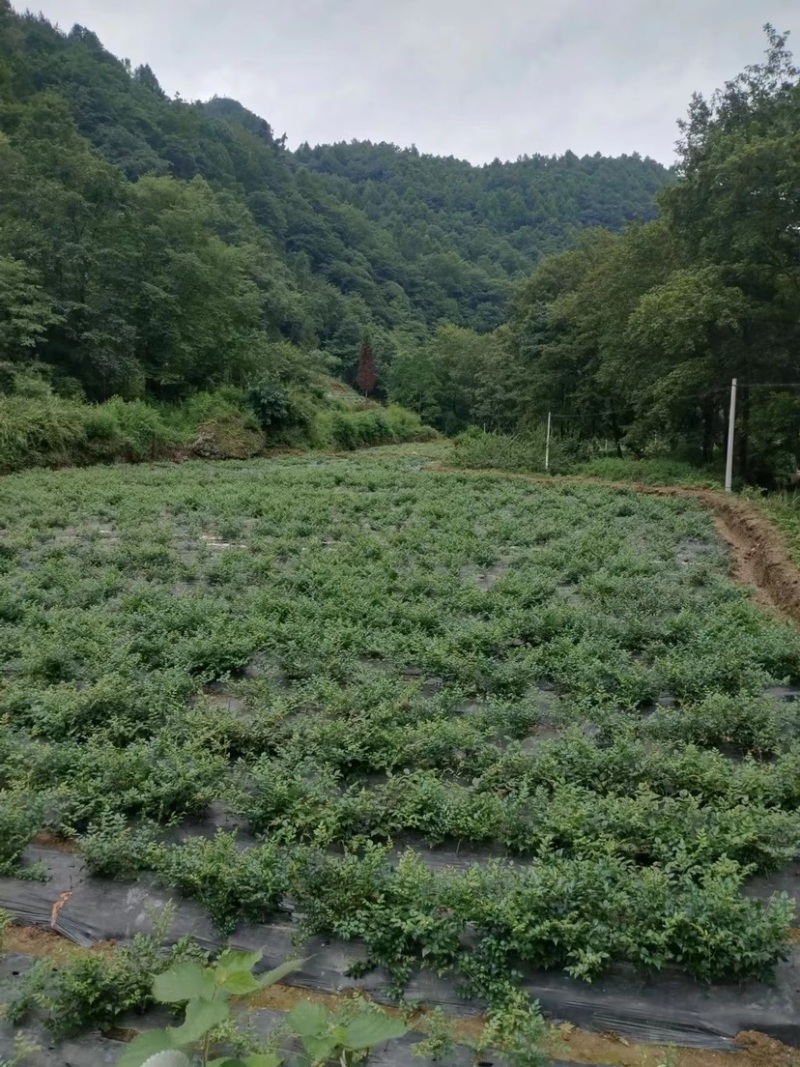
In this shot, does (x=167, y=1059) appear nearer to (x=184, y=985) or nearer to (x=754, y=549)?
(x=184, y=985)

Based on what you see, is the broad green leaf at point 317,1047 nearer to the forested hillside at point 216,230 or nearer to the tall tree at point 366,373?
the forested hillside at point 216,230

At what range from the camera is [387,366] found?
2264 inches

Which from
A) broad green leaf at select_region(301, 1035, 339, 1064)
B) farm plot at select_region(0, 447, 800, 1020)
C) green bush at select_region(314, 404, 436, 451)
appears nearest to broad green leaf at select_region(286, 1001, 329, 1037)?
broad green leaf at select_region(301, 1035, 339, 1064)

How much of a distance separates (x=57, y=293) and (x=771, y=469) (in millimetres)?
20834

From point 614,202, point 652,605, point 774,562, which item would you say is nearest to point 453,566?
point 652,605

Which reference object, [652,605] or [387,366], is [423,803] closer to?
[652,605]

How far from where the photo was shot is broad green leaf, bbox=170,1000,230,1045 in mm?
1576

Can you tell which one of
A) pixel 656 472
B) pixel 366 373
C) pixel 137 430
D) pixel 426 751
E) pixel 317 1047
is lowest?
pixel 426 751

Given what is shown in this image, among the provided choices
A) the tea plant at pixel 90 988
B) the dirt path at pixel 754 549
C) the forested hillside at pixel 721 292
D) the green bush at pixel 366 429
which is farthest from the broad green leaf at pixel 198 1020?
the green bush at pixel 366 429

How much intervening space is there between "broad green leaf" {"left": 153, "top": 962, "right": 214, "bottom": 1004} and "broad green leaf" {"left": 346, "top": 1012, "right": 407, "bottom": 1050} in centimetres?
35

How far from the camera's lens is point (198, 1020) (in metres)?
1.62

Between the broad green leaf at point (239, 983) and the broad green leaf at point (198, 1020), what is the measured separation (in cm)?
6

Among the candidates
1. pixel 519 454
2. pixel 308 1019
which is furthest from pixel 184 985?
pixel 519 454

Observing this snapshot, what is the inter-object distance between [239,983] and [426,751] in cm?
194
